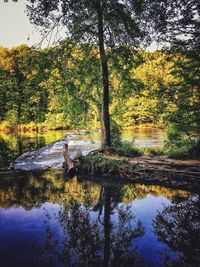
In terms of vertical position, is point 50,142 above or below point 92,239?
above

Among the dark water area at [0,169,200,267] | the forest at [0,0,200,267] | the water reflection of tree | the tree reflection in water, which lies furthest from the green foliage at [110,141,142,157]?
the tree reflection in water

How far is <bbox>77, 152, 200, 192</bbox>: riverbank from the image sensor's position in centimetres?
1162

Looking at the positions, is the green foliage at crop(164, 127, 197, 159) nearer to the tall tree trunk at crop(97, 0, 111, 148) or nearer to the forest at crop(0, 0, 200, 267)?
the forest at crop(0, 0, 200, 267)

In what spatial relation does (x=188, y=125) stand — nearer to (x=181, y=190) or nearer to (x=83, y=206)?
(x=181, y=190)

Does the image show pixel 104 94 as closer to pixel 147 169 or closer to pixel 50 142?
pixel 147 169

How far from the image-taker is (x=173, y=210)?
921cm

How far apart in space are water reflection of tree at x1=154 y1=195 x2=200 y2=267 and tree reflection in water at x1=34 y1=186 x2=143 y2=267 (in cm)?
69

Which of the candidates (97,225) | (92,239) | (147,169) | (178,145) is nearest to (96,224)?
(97,225)

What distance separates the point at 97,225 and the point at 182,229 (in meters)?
2.32

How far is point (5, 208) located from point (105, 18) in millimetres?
11344

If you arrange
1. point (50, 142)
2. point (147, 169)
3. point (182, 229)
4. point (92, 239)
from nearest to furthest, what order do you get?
point (92, 239) < point (182, 229) < point (147, 169) < point (50, 142)

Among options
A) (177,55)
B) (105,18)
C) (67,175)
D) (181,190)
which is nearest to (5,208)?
(67,175)

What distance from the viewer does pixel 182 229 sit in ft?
25.5

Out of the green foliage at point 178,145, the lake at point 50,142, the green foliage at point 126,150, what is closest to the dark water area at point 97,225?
the green foliage at point 178,145
